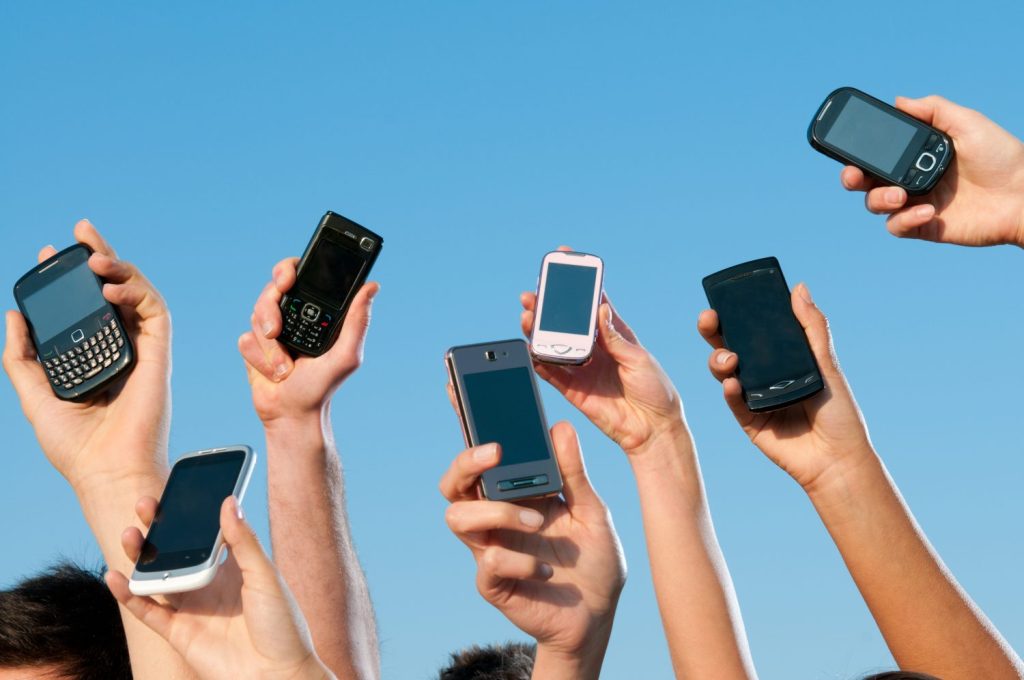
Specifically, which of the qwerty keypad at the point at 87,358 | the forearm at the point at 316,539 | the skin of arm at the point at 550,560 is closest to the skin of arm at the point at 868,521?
the skin of arm at the point at 550,560

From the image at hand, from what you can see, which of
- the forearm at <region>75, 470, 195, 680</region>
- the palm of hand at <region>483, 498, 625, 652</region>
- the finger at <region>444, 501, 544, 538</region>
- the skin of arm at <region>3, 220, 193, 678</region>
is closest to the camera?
the finger at <region>444, 501, 544, 538</region>

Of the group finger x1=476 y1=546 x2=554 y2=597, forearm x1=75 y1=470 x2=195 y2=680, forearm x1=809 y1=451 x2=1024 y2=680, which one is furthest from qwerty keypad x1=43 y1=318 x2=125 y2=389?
forearm x1=809 y1=451 x2=1024 y2=680

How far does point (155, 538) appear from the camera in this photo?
3.95m

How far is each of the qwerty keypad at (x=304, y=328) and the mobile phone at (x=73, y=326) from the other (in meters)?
0.68

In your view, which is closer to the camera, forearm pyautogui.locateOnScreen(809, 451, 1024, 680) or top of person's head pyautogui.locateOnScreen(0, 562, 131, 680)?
forearm pyautogui.locateOnScreen(809, 451, 1024, 680)

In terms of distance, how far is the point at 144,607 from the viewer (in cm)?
379

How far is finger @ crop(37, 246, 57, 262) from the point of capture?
519 cm

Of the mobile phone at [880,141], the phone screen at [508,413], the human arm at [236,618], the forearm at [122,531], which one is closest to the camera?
the human arm at [236,618]

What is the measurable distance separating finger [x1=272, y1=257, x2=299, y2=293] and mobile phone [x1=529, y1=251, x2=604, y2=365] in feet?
3.70

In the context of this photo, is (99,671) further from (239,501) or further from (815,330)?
(815,330)

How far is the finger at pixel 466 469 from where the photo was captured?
12.0ft

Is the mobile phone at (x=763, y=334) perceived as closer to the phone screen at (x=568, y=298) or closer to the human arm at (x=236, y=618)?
the phone screen at (x=568, y=298)

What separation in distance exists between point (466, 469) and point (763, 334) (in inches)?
62.4

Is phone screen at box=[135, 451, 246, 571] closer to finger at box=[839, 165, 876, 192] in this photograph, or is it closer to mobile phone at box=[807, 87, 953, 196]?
finger at box=[839, 165, 876, 192]
